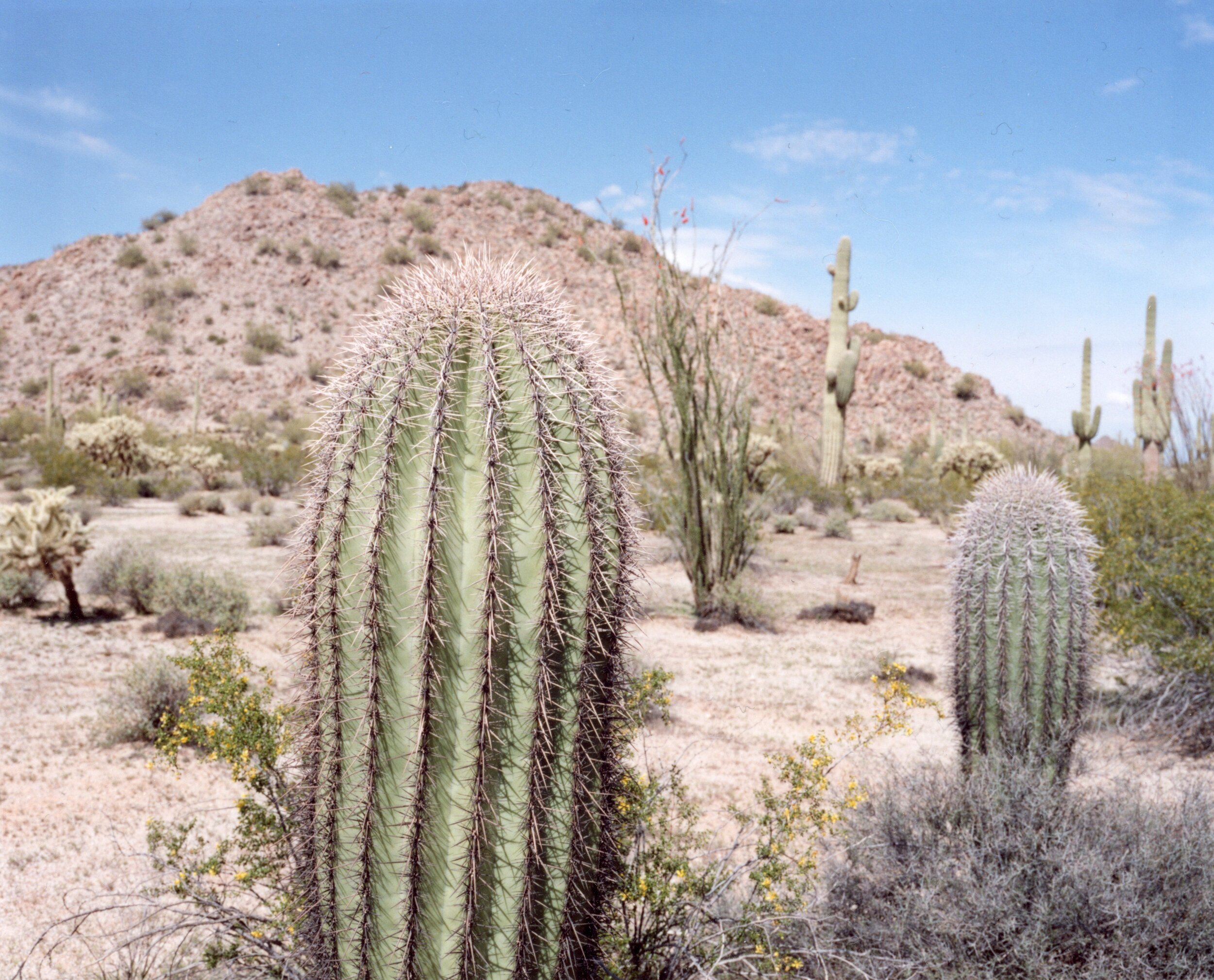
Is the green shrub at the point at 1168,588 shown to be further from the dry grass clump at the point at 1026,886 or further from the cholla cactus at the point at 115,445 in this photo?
the cholla cactus at the point at 115,445

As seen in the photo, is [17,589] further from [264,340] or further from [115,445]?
[264,340]

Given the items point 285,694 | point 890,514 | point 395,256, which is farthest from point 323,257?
point 285,694

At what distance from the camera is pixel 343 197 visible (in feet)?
174

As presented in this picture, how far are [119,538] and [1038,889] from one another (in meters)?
14.4

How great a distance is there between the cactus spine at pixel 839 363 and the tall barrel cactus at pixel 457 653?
20097mm

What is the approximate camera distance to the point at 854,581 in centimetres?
1317

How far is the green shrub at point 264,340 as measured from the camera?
4284 cm

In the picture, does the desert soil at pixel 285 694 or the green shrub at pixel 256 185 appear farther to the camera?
the green shrub at pixel 256 185

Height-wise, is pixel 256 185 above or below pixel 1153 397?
above

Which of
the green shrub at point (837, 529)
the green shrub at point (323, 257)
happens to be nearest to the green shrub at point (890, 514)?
the green shrub at point (837, 529)

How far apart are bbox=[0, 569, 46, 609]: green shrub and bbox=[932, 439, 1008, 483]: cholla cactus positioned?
1860 cm

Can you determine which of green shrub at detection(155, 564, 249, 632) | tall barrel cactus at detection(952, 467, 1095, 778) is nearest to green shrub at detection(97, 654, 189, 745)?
green shrub at detection(155, 564, 249, 632)

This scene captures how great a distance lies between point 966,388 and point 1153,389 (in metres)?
31.9

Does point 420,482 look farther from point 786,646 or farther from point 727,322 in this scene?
point 727,322
